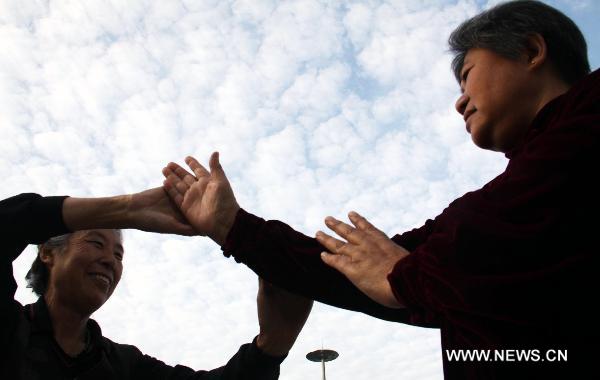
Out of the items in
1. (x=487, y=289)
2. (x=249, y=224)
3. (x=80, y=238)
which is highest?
(x=80, y=238)

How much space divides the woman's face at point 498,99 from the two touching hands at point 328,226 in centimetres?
75

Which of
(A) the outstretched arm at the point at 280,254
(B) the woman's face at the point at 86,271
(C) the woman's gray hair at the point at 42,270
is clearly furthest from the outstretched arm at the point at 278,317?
(C) the woman's gray hair at the point at 42,270

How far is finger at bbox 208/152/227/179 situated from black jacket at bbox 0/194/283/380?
0.90 meters

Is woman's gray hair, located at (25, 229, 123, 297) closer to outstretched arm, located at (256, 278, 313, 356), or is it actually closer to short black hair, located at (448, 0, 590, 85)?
outstretched arm, located at (256, 278, 313, 356)

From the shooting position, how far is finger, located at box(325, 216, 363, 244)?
2.34 meters

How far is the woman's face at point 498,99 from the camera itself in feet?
7.84

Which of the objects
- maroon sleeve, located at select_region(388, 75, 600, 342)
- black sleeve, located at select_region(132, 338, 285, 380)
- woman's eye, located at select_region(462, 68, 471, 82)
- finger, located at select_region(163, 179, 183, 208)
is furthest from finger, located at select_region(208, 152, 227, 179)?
maroon sleeve, located at select_region(388, 75, 600, 342)

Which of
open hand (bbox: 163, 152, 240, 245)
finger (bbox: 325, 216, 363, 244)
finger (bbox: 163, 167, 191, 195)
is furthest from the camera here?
finger (bbox: 163, 167, 191, 195)

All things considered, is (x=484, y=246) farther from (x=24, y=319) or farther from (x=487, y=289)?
(x=24, y=319)

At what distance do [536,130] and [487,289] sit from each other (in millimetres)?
782

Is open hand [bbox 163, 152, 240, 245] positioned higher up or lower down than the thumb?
higher up

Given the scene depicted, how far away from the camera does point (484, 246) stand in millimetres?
1727

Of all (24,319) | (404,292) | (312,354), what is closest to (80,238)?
(24,319)

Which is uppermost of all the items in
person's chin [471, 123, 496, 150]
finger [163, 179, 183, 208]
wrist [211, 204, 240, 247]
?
finger [163, 179, 183, 208]
